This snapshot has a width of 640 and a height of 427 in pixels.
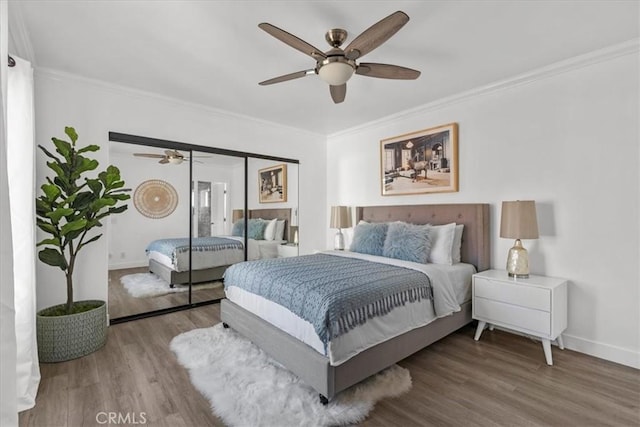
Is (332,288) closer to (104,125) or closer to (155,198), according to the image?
(155,198)

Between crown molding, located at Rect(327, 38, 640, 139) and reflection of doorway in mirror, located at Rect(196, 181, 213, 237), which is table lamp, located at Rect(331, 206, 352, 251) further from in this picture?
reflection of doorway in mirror, located at Rect(196, 181, 213, 237)

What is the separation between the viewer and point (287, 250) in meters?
4.80

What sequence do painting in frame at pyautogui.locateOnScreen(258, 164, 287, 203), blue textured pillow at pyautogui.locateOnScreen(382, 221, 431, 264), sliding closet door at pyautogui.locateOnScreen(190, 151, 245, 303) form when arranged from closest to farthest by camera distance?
blue textured pillow at pyautogui.locateOnScreen(382, 221, 431, 264)
sliding closet door at pyautogui.locateOnScreen(190, 151, 245, 303)
painting in frame at pyautogui.locateOnScreen(258, 164, 287, 203)

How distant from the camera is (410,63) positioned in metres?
2.81

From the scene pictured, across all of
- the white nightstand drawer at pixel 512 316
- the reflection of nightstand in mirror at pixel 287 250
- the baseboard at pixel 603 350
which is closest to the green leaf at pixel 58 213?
the reflection of nightstand in mirror at pixel 287 250

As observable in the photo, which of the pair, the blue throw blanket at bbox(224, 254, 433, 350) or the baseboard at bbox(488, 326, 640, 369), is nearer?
the blue throw blanket at bbox(224, 254, 433, 350)

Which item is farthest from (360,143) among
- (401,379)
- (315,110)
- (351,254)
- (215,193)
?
(401,379)

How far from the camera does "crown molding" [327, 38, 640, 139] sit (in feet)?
8.20

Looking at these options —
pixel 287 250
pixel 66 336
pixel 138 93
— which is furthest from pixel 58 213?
pixel 287 250

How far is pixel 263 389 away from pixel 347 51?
2397mm

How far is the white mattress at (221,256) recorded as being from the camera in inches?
150

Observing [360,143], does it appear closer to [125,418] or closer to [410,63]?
[410,63]

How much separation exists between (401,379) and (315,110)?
10.7 feet

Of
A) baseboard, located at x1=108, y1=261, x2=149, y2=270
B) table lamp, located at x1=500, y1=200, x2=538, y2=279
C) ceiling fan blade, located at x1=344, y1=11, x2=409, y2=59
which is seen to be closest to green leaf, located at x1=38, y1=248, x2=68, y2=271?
baseboard, located at x1=108, y1=261, x2=149, y2=270
